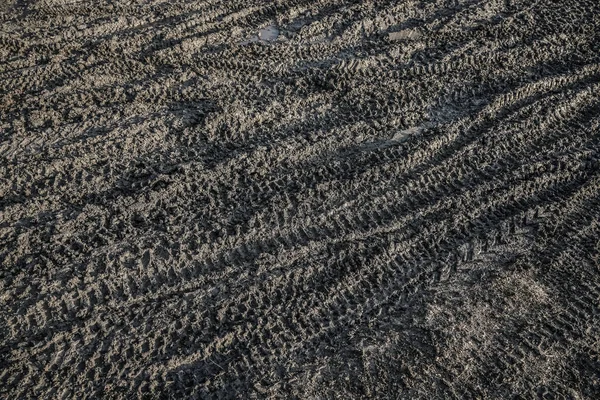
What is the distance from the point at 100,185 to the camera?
3.81 meters

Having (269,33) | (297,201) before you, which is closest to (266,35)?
(269,33)

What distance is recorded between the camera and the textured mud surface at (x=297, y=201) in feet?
9.95

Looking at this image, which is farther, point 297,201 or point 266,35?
point 266,35

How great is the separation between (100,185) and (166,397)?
5.42 feet

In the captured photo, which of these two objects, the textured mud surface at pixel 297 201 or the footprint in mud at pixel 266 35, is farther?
the footprint in mud at pixel 266 35

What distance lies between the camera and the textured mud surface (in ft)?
9.95

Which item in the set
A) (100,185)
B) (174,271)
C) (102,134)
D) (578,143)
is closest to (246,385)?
(174,271)

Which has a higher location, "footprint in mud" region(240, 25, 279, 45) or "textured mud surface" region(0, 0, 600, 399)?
"footprint in mud" region(240, 25, 279, 45)

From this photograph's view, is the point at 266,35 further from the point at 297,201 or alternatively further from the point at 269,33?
the point at 297,201

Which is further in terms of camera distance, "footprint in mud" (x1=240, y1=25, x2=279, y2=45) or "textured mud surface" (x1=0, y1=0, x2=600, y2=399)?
"footprint in mud" (x1=240, y1=25, x2=279, y2=45)

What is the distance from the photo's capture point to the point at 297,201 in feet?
12.4

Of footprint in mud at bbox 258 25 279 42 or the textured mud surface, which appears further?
footprint in mud at bbox 258 25 279 42

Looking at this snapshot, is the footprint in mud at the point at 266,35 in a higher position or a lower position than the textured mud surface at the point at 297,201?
higher

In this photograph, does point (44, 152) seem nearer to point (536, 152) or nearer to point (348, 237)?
point (348, 237)
